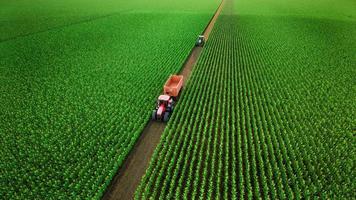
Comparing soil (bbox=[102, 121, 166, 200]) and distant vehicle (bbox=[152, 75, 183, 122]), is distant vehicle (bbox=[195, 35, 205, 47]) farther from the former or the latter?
soil (bbox=[102, 121, 166, 200])

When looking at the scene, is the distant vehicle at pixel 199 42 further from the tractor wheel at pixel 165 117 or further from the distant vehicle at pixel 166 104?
the tractor wheel at pixel 165 117

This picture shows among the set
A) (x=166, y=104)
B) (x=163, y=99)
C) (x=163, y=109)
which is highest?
(x=163, y=99)

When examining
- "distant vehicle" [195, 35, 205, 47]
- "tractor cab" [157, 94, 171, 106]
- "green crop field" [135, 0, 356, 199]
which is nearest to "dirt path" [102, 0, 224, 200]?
"green crop field" [135, 0, 356, 199]

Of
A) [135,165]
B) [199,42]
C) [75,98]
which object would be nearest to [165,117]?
[135,165]

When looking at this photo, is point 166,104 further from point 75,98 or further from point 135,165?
point 75,98

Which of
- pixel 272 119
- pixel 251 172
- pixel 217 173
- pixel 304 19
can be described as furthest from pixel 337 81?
pixel 304 19
